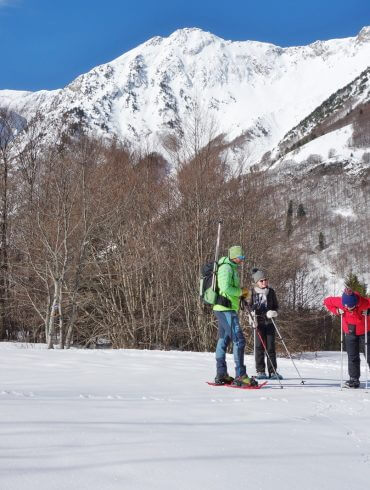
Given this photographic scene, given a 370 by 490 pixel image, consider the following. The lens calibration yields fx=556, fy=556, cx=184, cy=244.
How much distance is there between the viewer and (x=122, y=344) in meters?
20.9

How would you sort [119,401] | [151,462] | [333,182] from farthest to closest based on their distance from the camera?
[333,182] < [119,401] < [151,462]

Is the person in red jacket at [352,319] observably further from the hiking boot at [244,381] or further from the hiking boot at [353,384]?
the hiking boot at [244,381]

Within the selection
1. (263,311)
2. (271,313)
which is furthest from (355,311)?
(263,311)

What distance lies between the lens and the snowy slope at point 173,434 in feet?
10.1

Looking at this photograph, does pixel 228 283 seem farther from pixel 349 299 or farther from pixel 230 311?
pixel 349 299

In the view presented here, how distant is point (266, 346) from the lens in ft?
28.9

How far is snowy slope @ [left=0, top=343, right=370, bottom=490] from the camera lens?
3064mm

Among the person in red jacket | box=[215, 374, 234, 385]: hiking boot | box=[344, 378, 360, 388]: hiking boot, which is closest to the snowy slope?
box=[344, 378, 360, 388]: hiking boot

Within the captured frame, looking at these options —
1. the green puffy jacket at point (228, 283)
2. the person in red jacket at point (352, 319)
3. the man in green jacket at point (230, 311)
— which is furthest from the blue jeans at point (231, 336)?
the person in red jacket at point (352, 319)

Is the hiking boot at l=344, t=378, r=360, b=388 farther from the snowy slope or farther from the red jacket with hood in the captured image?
the red jacket with hood

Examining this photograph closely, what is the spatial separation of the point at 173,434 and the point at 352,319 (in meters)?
4.85

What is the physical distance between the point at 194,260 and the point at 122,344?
4.19m

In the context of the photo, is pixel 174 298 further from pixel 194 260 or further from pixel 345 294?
pixel 345 294

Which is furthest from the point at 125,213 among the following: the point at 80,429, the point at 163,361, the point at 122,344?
the point at 80,429
